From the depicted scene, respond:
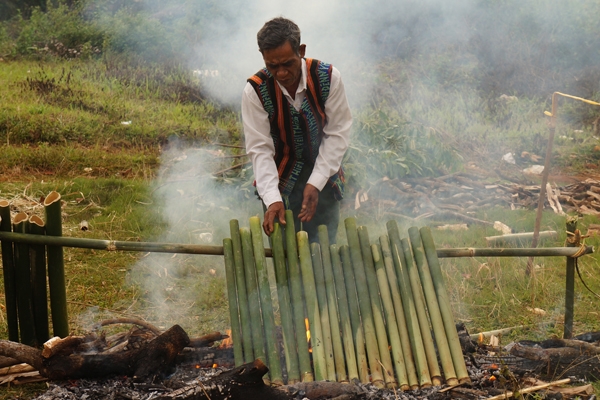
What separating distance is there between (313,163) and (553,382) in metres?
1.88

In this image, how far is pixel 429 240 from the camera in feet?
12.5

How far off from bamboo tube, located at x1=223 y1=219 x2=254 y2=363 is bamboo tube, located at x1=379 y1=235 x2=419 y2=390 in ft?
2.69

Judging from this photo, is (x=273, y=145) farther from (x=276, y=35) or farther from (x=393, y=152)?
(x=393, y=152)

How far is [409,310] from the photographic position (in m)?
3.63

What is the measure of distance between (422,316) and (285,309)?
77 cm

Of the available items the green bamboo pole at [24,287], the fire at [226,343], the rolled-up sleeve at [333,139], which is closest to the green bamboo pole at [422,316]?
the rolled-up sleeve at [333,139]

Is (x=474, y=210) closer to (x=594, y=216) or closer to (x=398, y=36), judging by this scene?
(x=594, y=216)

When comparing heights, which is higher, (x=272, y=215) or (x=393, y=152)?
(x=393, y=152)

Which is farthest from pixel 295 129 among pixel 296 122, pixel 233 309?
pixel 233 309

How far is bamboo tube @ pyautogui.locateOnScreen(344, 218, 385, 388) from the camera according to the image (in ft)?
11.5

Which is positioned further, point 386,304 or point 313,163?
point 313,163

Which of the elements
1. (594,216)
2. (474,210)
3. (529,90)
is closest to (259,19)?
(474,210)

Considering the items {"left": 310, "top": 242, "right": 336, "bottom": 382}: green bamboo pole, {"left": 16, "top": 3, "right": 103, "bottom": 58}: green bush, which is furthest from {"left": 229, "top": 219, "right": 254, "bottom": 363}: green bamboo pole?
{"left": 16, "top": 3, "right": 103, "bottom": 58}: green bush

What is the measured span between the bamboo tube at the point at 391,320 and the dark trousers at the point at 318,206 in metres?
0.63
